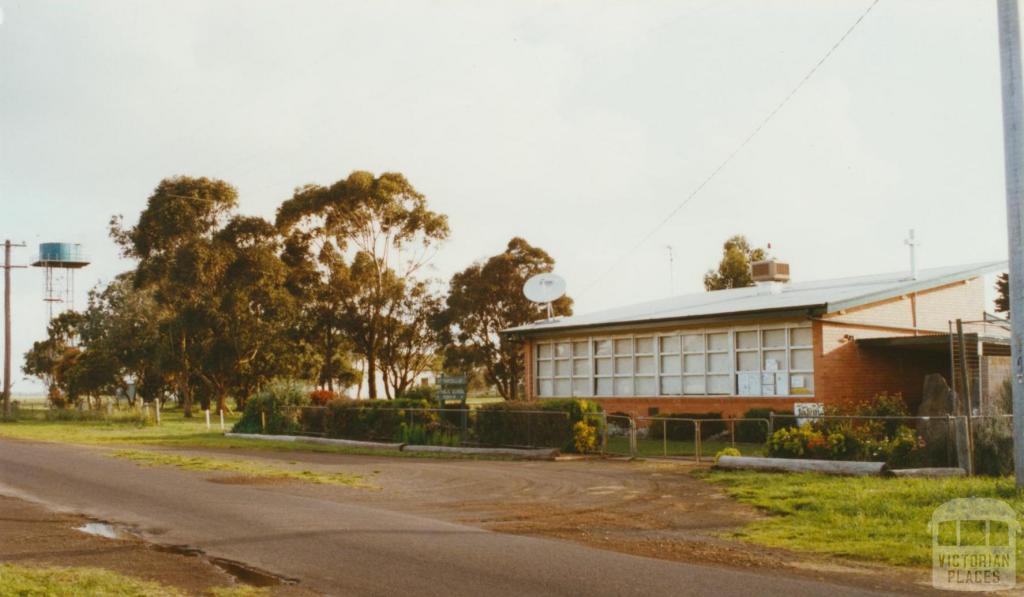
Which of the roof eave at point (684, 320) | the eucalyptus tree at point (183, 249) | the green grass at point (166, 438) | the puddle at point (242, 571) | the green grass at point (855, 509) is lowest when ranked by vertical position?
the green grass at point (166, 438)

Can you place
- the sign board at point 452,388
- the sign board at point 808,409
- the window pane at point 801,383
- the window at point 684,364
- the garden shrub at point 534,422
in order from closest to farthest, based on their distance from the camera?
the garden shrub at point 534,422 < the sign board at point 808,409 < the sign board at point 452,388 < the window pane at point 801,383 < the window at point 684,364

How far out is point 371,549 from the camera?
981 centimetres

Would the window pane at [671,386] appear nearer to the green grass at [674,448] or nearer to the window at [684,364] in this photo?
the window at [684,364]

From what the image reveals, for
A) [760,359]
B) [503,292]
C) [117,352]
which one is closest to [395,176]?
[503,292]

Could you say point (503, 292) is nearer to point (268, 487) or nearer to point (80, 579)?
point (268, 487)

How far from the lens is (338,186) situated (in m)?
48.8

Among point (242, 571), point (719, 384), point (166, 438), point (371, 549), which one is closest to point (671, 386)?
point (719, 384)

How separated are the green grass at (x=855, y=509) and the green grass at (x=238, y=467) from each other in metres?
6.85

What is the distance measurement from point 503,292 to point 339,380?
1706cm

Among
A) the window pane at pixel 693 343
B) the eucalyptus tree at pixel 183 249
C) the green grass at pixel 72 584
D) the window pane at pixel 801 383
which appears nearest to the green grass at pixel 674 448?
the window pane at pixel 801 383

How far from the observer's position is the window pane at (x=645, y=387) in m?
30.8

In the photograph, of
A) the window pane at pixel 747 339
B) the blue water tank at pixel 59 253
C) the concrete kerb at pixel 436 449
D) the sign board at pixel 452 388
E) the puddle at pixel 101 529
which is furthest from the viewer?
the blue water tank at pixel 59 253

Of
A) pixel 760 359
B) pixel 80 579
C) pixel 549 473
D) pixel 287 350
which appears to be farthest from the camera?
pixel 287 350

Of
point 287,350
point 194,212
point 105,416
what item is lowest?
point 105,416
